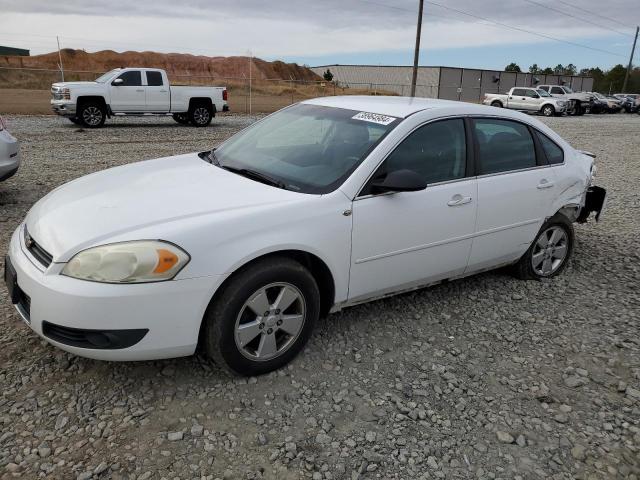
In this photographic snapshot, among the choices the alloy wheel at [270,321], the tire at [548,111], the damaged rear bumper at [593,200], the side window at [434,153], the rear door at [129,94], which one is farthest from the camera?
the tire at [548,111]

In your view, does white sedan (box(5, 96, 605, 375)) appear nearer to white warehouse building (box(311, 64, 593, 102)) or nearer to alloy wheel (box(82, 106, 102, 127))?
alloy wheel (box(82, 106, 102, 127))

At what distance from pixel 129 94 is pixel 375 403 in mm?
15729

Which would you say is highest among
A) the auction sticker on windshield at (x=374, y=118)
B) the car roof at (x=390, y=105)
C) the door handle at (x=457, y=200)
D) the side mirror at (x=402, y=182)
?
the car roof at (x=390, y=105)

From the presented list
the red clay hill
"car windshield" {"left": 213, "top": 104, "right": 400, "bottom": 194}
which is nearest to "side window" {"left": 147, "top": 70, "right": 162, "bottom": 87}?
"car windshield" {"left": 213, "top": 104, "right": 400, "bottom": 194}

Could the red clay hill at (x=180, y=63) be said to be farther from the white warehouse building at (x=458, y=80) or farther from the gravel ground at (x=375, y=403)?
the gravel ground at (x=375, y=403)

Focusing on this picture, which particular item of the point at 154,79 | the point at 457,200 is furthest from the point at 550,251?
the point at 154,79

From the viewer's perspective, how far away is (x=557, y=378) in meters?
3.33

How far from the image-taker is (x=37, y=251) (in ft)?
9.51

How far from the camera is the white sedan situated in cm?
264

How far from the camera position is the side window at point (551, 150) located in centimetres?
453

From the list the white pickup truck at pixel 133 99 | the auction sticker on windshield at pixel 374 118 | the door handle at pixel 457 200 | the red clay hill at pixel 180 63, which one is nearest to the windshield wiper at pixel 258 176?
the auction sticker on windshield at pixel 374 118

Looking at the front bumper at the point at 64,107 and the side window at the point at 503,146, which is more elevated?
the side window at the point at 503,146

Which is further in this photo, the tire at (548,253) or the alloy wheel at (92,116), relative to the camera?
the alloy wheel at (92,116)

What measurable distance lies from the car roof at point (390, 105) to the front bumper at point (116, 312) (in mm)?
1853
